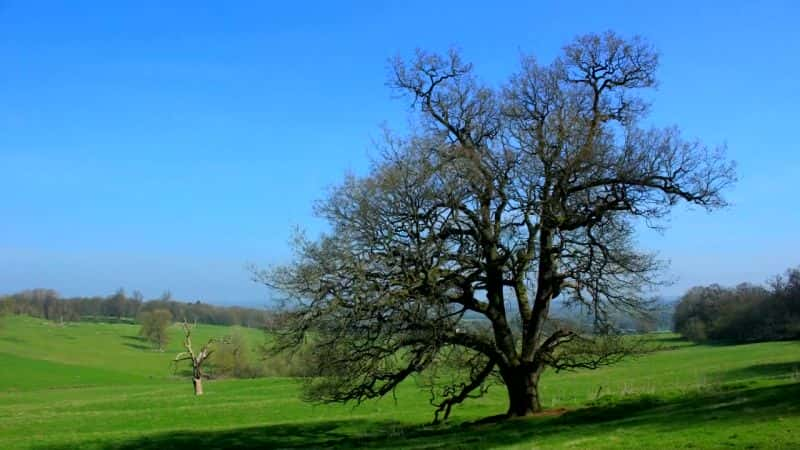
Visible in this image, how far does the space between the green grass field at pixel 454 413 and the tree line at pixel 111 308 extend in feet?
187

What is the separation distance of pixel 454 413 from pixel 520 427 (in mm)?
13982

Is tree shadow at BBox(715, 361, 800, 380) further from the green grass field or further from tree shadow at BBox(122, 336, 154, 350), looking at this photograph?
tree shadow at BBox(122, 336, 154, 350)

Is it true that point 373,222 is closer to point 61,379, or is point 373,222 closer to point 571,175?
point 571,175

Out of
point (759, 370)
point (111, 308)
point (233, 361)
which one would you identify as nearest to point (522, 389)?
point (759, 370)

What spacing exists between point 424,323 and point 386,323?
45.2 inches

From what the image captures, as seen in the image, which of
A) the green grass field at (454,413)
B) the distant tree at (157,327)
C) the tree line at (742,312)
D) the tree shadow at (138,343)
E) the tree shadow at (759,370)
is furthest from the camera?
the tree shadow at (138,343)

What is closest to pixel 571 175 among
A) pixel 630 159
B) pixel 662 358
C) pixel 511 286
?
pixel 630 159

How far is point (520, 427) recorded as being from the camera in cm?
2089

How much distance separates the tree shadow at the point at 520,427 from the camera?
58.1 feet

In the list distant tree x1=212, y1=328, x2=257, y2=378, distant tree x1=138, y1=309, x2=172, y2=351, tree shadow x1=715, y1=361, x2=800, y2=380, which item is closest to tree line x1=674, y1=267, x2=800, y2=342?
tree shadow x1=715, y1=361, x2=800, y2=380

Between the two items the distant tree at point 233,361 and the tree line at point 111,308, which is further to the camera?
the tree line at point 111,308

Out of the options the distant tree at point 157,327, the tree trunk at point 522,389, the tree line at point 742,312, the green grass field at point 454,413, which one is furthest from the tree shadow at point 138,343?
the tree trunk at point 522,389

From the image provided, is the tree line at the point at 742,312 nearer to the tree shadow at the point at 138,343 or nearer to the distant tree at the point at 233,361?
the distant tree at the point at 233,361

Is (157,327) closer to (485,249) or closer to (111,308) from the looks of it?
(111,308)
